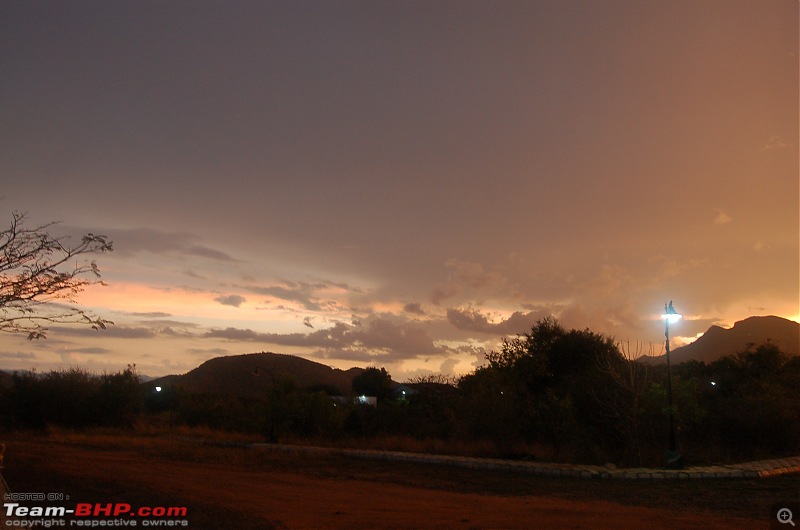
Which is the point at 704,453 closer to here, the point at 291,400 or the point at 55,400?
the point at 291,400

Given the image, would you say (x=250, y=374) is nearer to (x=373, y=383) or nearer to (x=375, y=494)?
(x=373, y=383)

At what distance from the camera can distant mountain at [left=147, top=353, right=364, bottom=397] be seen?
79.0 m

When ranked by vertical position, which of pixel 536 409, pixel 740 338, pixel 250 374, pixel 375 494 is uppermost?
pixel 740 338

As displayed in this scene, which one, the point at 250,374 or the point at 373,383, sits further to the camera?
the point at 250,374

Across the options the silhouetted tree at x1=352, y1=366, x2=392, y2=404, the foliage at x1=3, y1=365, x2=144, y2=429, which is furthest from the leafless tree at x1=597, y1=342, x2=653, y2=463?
the silhouetted tree at x1=352, y1=366, x2=392, y2=404

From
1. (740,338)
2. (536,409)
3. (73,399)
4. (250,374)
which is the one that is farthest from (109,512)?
Result: (250,374)

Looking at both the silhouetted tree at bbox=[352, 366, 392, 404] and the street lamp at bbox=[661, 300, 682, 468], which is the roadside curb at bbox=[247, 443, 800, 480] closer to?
the street lamp at bbox=[661, 300, 682, 468]

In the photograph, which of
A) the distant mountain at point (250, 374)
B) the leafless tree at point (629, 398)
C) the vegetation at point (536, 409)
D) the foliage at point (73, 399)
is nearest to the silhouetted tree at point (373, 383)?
the distant mountain at point (250, 374)

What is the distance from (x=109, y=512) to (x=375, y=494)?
534cm

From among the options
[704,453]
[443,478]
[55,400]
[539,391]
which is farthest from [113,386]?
[704,453]

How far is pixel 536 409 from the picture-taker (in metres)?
23.4

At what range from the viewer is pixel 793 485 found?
573 inches

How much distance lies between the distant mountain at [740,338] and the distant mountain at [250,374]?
39.2 meters

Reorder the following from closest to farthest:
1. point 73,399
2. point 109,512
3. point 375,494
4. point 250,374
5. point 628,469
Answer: point 109,512 < point 375,494 < point 628,469 < point 73,399 < point 250,374
